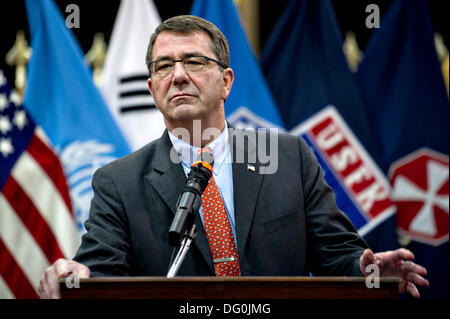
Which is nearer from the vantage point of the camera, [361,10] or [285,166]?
[285,166]

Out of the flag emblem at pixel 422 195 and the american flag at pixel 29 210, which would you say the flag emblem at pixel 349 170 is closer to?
the flag emblem at pixel 422 195

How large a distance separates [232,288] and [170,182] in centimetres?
97

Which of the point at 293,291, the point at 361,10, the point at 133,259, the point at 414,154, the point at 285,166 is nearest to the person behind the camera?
the point at 293,291

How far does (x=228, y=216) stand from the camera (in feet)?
8.74

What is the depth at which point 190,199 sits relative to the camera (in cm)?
211

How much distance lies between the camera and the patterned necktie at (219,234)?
2.54 metres

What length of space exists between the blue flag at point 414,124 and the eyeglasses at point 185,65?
7.77 ft

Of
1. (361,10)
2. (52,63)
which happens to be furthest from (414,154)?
(52,63)

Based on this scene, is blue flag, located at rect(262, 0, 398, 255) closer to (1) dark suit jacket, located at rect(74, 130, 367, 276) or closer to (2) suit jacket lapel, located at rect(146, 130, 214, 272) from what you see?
(1) dark suit jacket, located at rect(74, 130, 367, 276)

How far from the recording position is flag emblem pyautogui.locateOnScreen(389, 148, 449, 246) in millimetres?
4672

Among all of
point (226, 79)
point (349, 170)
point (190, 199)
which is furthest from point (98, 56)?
point (190, 199)
